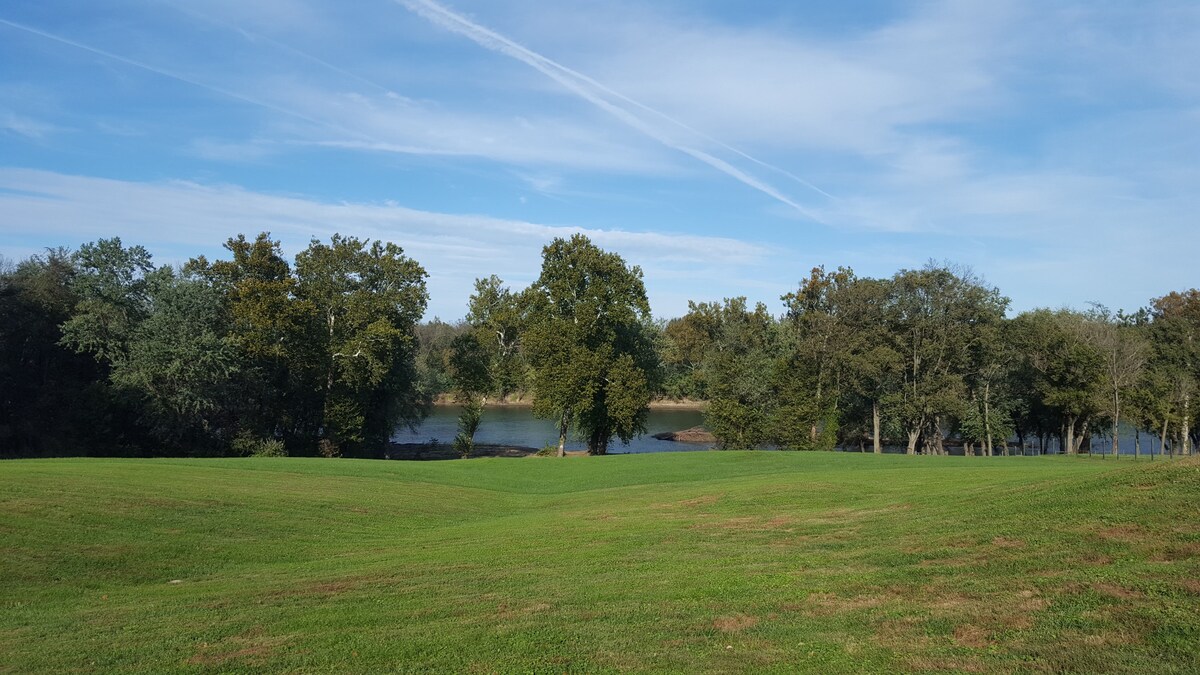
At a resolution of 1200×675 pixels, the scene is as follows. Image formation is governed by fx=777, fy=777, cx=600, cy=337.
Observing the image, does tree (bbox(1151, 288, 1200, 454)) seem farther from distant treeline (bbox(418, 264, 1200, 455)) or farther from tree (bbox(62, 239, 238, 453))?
tree (bbox(62, 239, 238, 453))

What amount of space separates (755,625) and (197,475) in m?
23.0

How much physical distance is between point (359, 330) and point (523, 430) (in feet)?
122

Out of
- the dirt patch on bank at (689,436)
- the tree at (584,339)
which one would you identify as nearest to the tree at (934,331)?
the tree at (584,339)

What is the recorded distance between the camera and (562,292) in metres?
55.7

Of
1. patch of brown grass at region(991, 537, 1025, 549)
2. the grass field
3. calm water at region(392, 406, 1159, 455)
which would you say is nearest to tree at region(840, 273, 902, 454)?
calm water at region(392, 406, 1159, 455)

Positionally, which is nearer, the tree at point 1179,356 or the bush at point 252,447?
the bush at point 252,447

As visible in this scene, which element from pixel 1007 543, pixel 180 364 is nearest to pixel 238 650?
pixel 1007 543

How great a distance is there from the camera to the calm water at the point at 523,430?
76.0 metres

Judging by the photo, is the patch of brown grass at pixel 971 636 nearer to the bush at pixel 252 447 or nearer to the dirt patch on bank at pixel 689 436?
the bush at pixel 252 447

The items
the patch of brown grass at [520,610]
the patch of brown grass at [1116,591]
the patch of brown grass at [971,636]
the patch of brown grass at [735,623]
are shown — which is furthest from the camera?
the patch of brown grass at [520,610]

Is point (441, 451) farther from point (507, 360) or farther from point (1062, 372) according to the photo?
point (1062, 372)

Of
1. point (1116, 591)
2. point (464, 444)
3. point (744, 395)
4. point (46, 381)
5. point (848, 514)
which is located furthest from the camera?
point (744, 395)

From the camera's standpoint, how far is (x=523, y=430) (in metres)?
88.8

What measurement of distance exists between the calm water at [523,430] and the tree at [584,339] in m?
8.03
